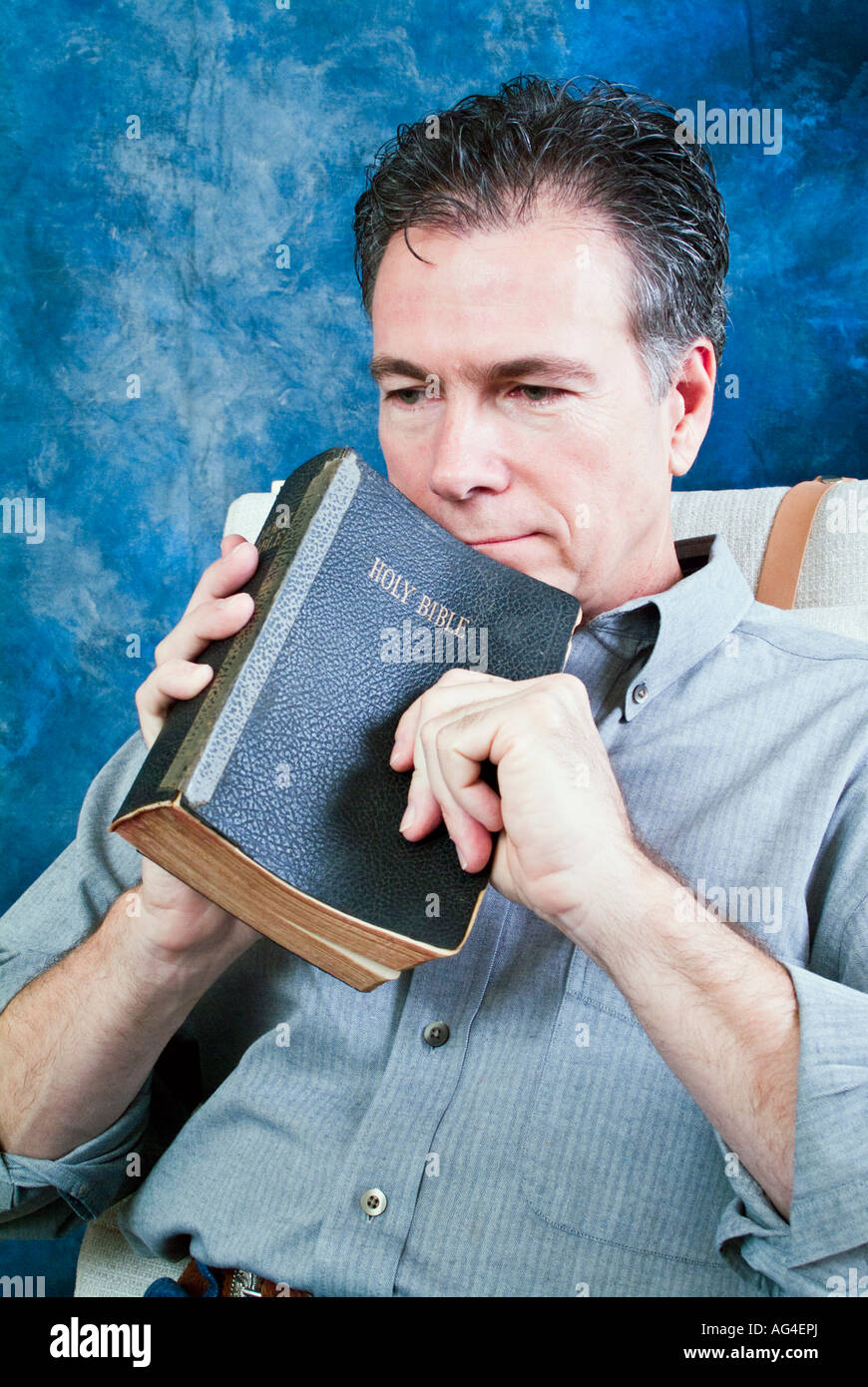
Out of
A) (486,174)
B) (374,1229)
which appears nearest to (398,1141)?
(374,1229)

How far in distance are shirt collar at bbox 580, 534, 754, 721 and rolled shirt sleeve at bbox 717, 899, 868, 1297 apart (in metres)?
0.32

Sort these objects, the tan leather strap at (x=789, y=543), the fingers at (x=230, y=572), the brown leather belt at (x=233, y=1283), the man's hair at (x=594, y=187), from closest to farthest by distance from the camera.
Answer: the fingers at (x=230, y=572) → the brown leather belt at (x=233, y=1283) → the man's hair at (x=594, y=187) → the tan leather strap at (x=789, y=543)

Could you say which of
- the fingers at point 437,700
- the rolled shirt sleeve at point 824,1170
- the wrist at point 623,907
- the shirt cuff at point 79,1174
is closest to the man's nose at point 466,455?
the fingers at point 437,700

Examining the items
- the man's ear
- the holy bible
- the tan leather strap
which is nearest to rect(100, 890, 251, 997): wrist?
the holy bible

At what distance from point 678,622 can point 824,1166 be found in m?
0.48

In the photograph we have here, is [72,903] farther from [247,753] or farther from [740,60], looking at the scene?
[740,60]

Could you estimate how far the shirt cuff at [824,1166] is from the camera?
68 cm

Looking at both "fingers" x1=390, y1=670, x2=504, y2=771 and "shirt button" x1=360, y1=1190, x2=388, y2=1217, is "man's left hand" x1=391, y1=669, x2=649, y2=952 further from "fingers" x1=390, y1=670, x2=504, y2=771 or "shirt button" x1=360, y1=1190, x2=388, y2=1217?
"shirt button" x1=360, y1=1190, x2=388, y2=1217

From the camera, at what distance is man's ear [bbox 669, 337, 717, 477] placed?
1127mm

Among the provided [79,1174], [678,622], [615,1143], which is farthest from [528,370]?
[79,1174]

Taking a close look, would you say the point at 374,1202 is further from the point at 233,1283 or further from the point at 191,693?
the point at 191,693

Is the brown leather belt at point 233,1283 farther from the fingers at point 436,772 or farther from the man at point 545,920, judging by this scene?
the fingers at point 436,772
